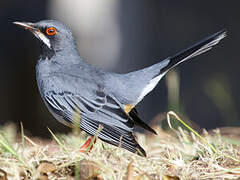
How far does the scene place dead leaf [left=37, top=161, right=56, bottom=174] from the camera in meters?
2.97

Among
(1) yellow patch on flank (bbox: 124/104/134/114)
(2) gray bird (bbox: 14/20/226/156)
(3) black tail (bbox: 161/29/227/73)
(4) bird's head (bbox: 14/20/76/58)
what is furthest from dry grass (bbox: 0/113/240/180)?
(4) bird's head (bbox: 14/20/76/58)

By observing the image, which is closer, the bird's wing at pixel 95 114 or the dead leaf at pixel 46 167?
the dead leaf at pixel 46 167

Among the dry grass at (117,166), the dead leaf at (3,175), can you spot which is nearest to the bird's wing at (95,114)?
the dry grass at (117,166)

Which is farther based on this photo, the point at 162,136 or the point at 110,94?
the point at 162,136

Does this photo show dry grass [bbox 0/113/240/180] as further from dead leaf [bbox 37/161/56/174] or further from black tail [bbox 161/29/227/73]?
black tail [bbox 161/29/227/73]

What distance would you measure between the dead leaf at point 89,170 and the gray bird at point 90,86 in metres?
1.16

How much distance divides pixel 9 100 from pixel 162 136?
5.48 m

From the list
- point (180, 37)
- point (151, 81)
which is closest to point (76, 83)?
point (151, 81)

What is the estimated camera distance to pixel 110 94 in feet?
15.3

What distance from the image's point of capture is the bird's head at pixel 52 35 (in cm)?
507

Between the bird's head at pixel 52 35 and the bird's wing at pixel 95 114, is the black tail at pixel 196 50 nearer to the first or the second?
the bird's wing at pixel 95 114

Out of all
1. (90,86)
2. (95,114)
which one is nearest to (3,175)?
(95,114)

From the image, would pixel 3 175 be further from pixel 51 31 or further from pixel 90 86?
pixel 51 31

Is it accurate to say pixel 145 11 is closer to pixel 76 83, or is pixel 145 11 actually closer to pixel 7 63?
pixel 7 63
